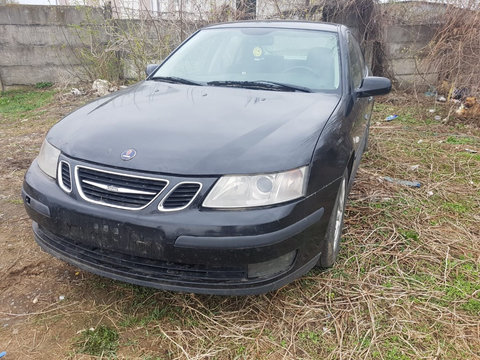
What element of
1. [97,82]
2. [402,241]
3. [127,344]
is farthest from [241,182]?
[97,82]

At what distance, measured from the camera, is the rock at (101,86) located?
24.4ft

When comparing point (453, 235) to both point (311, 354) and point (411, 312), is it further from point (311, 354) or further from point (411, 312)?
point (311, 354)

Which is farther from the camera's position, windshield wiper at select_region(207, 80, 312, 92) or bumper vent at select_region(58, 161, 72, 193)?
windshield wiper at select_region(207, 80, 312, 92)

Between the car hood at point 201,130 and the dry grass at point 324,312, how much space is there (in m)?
0.84

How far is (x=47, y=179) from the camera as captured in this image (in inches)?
80.8

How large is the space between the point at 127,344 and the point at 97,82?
264 inches

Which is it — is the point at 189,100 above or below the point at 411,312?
above

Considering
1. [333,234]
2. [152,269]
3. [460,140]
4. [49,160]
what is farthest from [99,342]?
[460,140]

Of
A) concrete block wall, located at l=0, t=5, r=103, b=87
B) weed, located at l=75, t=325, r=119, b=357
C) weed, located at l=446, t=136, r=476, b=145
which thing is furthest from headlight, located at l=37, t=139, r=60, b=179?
concrete block wall, located at l=0, t=5, r=103, b=87

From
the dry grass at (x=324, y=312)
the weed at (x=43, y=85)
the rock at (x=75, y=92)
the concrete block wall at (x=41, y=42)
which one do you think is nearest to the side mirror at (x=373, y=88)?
the dry grass at (x=324, y=312)

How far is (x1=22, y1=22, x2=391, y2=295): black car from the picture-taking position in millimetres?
1715

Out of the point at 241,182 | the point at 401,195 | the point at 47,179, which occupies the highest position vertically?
the point at 241,182

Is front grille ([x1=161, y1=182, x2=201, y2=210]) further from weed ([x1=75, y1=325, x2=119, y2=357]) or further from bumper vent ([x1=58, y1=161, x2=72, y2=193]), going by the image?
weed ([x1=75, y1=325, x2=119, y2=357])

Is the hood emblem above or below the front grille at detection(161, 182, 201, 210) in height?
above
